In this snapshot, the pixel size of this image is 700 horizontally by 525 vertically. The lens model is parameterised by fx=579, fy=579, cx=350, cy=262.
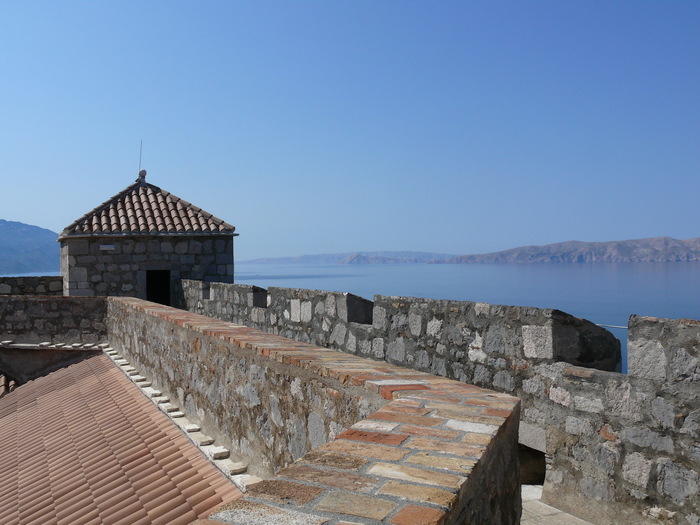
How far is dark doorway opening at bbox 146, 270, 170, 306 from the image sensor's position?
15.7m

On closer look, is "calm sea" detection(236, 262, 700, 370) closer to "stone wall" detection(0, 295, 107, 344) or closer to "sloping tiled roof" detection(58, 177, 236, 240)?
"sloping tiled roof" detection(58, 177, 236, 240)

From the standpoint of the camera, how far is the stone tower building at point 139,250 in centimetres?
1357

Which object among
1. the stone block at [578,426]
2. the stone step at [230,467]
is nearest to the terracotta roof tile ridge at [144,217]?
the stone step at [230,467]

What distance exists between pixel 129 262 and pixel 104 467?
10.4 meters

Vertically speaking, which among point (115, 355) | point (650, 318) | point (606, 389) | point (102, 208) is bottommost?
point (115, 355)

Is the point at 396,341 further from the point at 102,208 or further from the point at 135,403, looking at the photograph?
the point at 102,208

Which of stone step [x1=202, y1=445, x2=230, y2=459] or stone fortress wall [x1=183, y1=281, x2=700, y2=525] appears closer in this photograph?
stone fortress wall [x1=183, y1=281, x2=700, y2=525]

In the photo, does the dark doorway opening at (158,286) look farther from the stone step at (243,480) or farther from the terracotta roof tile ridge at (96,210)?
the stone step at (243,480)

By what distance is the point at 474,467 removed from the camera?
1.60 meters

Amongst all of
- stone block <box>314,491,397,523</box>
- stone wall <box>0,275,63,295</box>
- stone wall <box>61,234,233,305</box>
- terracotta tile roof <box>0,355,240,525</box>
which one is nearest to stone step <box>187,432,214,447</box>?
terracotta tile roof <box>0,355,240,525</box>

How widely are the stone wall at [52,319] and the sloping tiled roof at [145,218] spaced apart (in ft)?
9.85

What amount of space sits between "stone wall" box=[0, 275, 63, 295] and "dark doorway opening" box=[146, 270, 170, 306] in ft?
7.38

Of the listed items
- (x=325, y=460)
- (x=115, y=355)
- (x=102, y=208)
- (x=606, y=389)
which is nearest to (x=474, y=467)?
(x=325, y=460)

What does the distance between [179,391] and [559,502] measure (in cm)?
332
